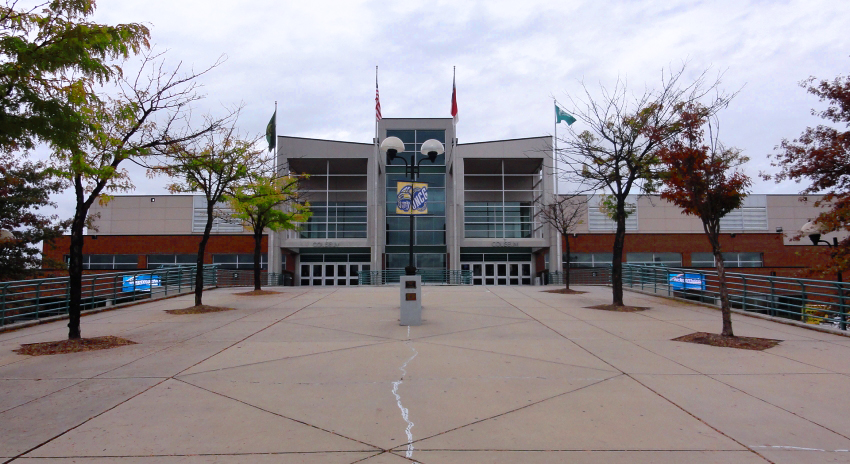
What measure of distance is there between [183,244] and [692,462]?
134ft

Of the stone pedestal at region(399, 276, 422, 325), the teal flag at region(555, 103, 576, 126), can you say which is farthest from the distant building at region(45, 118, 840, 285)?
the stone pedestal at region(399, 276, 422, 325)

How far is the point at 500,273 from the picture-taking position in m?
39.9

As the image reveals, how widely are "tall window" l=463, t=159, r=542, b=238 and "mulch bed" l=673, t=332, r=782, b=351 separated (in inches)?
1081

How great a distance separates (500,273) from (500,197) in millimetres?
5846

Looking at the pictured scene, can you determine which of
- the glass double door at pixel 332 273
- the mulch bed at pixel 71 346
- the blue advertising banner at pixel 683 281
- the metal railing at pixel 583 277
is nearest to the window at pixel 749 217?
the metal railing at pixel 583 277

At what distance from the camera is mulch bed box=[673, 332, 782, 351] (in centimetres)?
915

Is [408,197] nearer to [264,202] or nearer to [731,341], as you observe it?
[264,202]

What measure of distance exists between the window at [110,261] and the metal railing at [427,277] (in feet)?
55.7

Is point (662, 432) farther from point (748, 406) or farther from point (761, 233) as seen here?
point (761, 233)

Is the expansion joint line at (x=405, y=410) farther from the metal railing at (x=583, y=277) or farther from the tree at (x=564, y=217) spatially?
the metal railing at (x=583, y=277)

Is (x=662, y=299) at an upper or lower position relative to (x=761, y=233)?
lower

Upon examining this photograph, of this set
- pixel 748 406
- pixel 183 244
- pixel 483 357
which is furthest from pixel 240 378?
pixel 183 244

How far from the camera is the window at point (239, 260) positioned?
39281 mm

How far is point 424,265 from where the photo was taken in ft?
127
